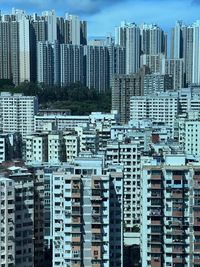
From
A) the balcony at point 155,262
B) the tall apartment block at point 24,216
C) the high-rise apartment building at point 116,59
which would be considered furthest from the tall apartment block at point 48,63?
the balcony at point 155,262

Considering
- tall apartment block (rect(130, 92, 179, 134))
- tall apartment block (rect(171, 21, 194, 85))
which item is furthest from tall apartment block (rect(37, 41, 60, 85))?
tall apartment block (rect(130, 92, 179, 134))

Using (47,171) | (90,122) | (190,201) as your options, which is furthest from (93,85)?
(190,201)

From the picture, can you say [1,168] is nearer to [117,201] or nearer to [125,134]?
[117,201]

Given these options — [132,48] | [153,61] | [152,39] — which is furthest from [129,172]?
[152,39]

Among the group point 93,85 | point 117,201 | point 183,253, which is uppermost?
point 93,85

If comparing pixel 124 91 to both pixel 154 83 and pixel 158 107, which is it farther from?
pixel 158 107
